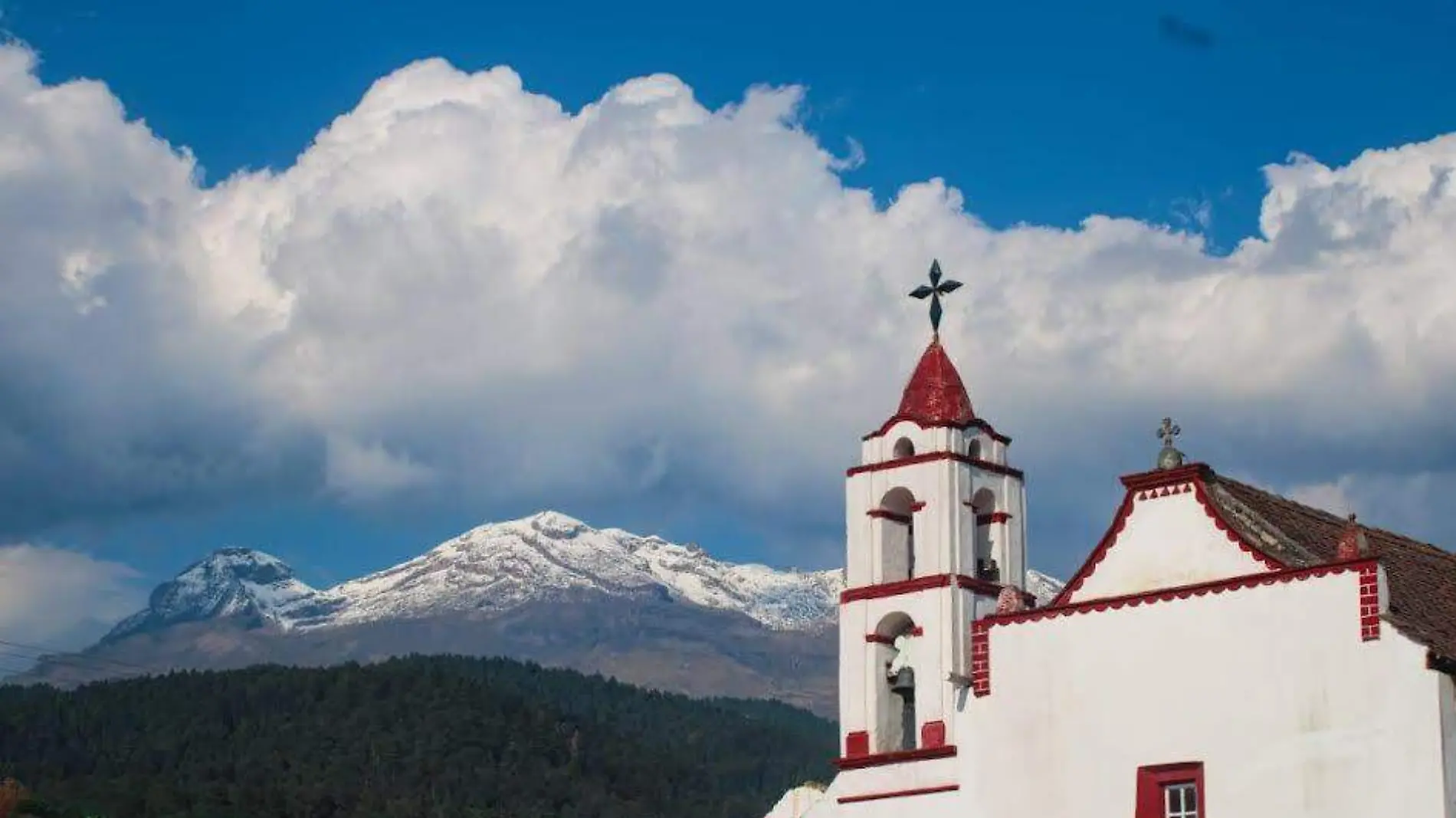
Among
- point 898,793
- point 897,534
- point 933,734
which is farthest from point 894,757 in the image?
point 897,534

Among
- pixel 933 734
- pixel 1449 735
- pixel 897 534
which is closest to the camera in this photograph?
pixel 1449 735

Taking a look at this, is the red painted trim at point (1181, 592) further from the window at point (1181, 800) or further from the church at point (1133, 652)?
the window at point (1181, 800)

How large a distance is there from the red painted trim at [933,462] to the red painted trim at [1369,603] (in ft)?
42.2

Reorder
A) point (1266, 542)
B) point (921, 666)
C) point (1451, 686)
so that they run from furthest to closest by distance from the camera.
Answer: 1. point (921, 666)
2. point (1266, 542)
3. point (1451, 686)

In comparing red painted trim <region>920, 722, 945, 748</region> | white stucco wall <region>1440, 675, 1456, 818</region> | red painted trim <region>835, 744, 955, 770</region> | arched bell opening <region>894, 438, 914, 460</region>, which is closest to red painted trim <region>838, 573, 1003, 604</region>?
arched bell opening <region>894, 438, 914, 460</region>

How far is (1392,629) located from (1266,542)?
151 inches

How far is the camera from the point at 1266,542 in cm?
4569

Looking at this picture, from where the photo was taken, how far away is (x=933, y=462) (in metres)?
54.2

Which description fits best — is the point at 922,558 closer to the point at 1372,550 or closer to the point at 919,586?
the point at 919,586

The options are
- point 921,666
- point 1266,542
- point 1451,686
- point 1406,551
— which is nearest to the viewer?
point 1451,686

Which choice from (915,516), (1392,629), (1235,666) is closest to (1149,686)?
(1235,666)

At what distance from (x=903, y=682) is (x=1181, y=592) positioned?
377 inches

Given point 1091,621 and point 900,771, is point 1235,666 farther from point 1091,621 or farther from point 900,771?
point 900,771

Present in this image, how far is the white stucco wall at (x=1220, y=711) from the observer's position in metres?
42.1
